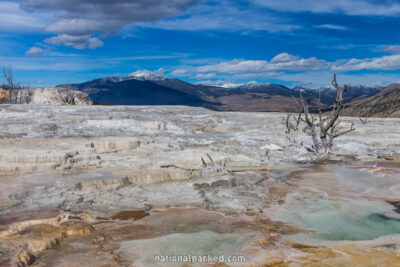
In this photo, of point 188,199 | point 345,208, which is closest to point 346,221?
point 345,208

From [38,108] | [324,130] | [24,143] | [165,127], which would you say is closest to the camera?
[24,143]

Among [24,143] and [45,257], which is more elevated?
[24,143]

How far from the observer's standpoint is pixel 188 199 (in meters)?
7.80

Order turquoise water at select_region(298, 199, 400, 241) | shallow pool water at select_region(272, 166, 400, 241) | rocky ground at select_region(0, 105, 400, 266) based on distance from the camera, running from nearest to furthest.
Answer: rocky ground at select_region(0, 105, 400, 266), turquoise water at select_region(298, 199, 400, 241), shallow pool water at select_region(272, 166, 400, 241)

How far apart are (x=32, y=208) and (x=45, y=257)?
230 centimetres

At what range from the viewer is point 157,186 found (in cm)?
880

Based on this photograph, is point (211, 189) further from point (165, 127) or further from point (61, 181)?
point (165, 127)

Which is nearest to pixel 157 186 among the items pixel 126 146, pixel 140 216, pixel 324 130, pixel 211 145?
pixel 140 216

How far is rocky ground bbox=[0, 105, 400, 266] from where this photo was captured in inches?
202

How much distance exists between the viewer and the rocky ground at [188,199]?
5.14 m

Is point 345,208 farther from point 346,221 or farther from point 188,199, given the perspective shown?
point 188,199

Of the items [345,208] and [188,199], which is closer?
[345,208]

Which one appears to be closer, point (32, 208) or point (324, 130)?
point (32, 208)

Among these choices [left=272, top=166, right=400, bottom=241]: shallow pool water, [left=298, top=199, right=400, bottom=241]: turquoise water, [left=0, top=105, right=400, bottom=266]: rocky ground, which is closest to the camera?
[left=0, top=105, right=400, bottom=266]: rocky ground
